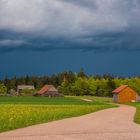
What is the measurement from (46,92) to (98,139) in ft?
536

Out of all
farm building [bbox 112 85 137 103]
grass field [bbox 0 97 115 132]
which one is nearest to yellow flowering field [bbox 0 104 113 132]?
grass field [bbox 0 97 115 132]

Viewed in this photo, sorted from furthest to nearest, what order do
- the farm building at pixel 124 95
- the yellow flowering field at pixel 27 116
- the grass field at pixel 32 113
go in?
the farm building at pixel 124 95
the grass field at pixel 32 113
the yellow flowering field at pixel 27 116

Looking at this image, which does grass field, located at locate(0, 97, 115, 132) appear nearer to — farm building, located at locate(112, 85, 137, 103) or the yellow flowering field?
the yellow flowering field

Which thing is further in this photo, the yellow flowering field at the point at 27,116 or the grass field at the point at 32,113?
the grass field at the point at 32,113

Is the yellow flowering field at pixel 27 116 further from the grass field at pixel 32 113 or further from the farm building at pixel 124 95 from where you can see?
the farm building at pixel 124 95

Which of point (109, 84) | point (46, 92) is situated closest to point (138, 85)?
point (109, 84)

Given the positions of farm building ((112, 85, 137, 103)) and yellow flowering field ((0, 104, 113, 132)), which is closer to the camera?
yellow flowering field ((0, 104, 113, 132))

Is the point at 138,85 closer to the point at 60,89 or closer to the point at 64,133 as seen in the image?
the point at 60,89

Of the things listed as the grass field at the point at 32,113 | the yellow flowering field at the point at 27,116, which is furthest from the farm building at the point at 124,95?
the yellow flowering field at the point at 27,116

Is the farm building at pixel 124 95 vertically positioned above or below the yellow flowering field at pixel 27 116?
above

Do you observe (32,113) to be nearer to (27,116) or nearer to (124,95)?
(27,116)

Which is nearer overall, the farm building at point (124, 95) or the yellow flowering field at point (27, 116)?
the yellow flowering field at point (27, 116)

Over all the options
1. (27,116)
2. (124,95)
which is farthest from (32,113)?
(124,95)

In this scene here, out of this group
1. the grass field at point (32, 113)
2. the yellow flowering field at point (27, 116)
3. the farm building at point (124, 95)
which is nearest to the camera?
the yellow flowering field at point (27, 116)
